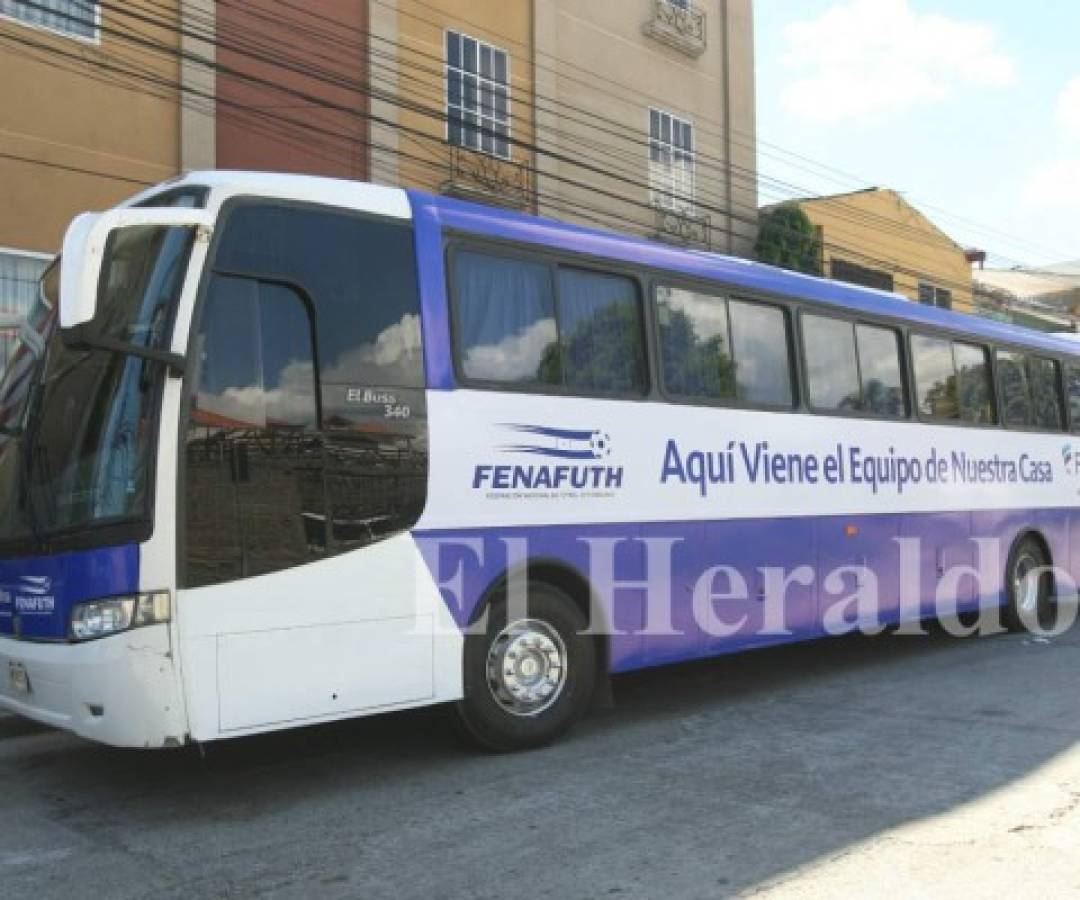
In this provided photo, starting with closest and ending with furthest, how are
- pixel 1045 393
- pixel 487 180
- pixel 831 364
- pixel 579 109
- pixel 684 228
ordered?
pixel 831 364 < pixel 1045 393 < pixel 487 180 < pixel 579 109 < pixel 684 228

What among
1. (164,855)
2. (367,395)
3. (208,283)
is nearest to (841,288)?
(367,395)

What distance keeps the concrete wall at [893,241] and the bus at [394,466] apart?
52.3 ft

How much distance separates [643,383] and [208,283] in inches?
120

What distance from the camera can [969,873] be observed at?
450cm

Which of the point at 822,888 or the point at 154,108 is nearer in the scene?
the point at 822,888

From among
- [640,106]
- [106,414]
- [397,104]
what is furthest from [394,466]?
[640,106]

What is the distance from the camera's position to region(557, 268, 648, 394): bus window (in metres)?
6.97

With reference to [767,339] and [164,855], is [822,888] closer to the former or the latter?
[164,855]

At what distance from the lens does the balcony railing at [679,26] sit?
20.1 metres

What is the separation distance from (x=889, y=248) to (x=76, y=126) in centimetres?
1917

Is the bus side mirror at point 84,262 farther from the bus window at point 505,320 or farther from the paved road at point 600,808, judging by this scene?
the paved road at point 600,808

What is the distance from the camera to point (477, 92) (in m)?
17.1

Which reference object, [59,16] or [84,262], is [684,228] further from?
[84,262]

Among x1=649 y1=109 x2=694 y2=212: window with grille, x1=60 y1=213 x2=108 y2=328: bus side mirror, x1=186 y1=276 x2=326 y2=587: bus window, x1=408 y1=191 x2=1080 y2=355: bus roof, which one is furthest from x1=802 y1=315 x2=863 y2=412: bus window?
x1=649 y1=109 x2=694 y2=212: window with grille
